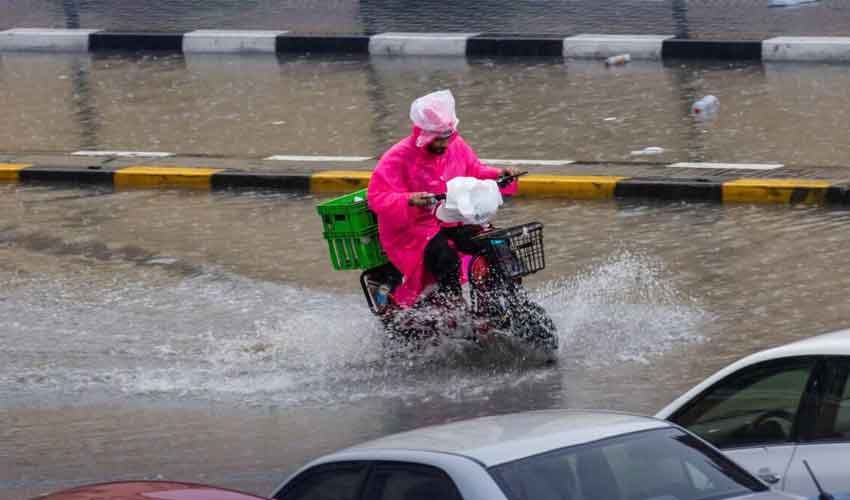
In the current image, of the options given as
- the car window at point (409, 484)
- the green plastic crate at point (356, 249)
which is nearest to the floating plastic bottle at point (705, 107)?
the green plastic crate at point (356, 249)

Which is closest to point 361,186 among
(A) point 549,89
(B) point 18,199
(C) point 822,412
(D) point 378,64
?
(B) point 18,199

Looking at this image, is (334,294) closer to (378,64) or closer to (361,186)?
(361,186)

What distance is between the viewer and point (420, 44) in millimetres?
20484

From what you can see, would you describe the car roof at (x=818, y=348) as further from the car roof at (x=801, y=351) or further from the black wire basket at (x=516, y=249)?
the black wire basket at (x=516, y=249)

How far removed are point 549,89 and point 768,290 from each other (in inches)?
297

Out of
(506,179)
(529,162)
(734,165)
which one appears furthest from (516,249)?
(529,162)

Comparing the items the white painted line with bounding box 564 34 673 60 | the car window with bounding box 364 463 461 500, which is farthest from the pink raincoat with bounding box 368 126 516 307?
the white painted line with bounding box 564 34 673 60

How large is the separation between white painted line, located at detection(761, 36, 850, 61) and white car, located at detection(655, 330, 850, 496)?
1225 cm

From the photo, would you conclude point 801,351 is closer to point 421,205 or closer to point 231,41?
point 421,205

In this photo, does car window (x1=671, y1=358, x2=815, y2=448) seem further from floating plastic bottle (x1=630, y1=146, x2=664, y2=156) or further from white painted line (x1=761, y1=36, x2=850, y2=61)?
white painted line (x1=761, y1=36, x2=850, y2=61)

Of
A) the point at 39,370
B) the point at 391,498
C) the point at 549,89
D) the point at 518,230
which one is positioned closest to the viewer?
the point at 391,498

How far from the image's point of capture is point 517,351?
9.29 metres

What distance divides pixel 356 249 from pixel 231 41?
41.5ft

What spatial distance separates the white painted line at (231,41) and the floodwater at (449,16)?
612 millimetres
